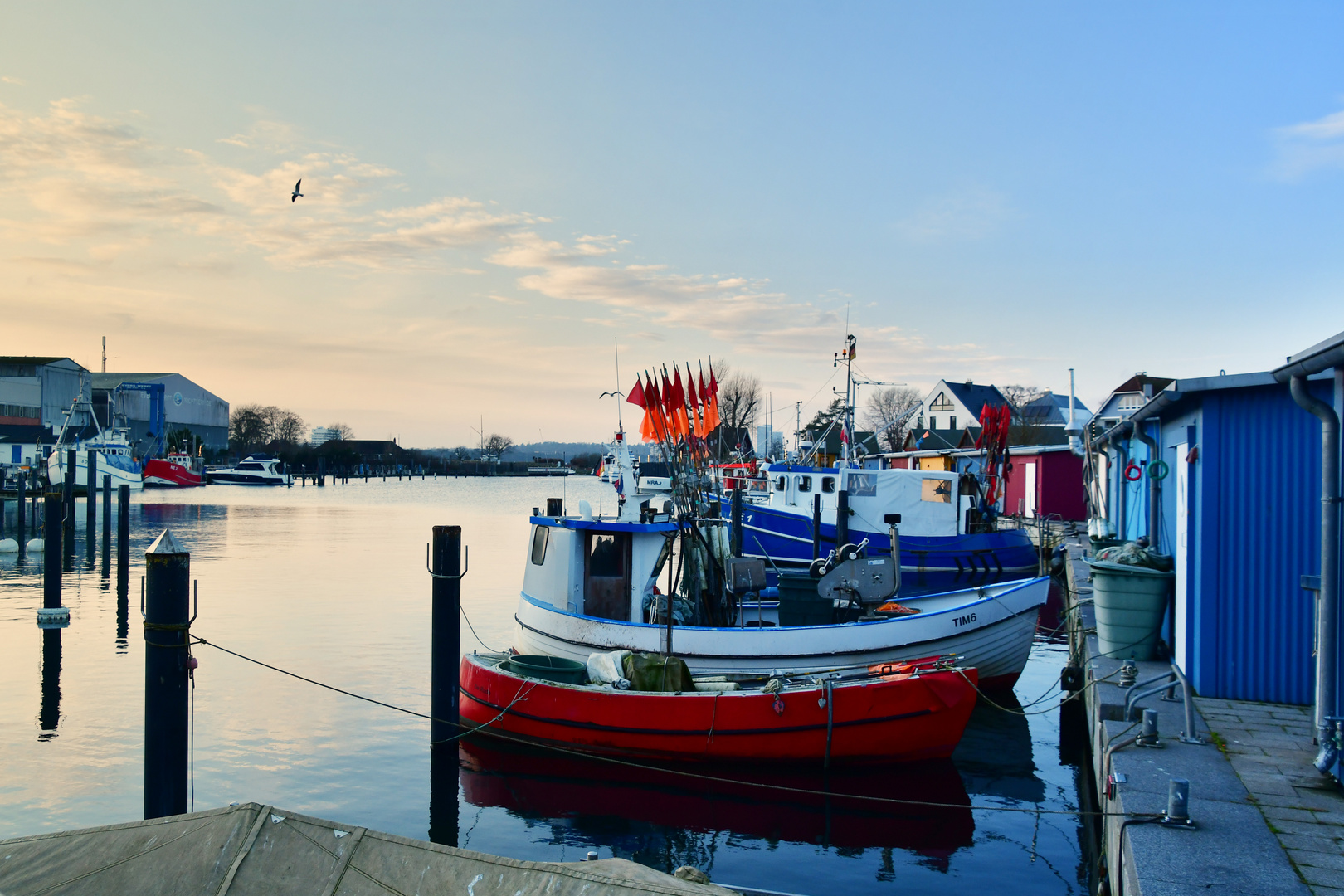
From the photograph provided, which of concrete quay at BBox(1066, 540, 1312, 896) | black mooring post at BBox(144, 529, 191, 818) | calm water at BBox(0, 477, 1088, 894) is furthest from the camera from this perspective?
calm water at BBox(0, 477, 1088, 894)

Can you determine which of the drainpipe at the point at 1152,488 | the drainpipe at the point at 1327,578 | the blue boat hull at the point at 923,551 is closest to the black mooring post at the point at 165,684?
the drainpipe at the point at 1327,578

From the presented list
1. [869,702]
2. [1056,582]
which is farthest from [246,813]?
[1056,582]

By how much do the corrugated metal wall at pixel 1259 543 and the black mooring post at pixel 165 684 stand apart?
879cm

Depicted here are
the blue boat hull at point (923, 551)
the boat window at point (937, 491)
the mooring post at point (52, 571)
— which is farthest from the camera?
the boat window at point (937, 491)

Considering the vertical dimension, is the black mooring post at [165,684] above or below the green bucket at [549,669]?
above

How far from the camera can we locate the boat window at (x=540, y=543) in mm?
13695

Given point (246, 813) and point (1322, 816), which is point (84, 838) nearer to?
point (246, 813)

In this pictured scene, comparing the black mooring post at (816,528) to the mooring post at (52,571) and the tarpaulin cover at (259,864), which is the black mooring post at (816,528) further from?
the tarpaulin cover at (259,864)

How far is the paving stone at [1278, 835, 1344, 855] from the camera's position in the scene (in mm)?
5082

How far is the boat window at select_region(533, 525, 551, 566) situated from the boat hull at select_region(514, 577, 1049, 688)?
63cm

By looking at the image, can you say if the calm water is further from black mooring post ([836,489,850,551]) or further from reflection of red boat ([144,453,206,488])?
reflection of red boat ([144,453,206,488])

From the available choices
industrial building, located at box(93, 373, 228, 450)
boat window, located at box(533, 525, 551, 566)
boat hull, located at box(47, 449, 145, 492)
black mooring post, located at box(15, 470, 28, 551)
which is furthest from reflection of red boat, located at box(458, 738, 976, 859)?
industrial building, located at box(93, 373, 228, 450)

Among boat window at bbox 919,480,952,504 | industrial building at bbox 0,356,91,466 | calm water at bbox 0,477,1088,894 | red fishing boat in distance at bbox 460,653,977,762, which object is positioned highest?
industrial building at bbox 0,356,91,466

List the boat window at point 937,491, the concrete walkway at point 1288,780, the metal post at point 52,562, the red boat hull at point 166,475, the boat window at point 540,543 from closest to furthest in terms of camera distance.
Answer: the concrete walkway at point 1288,780 < the boat window at point 540,543 < the metal post at point 52,562 < the boat window at point 937,491 < the red boat hull at point 166,475
